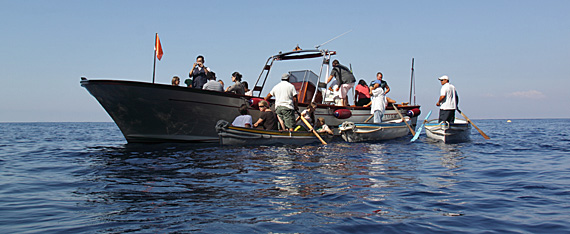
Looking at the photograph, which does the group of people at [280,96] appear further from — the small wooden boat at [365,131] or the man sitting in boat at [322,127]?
the small wooden boat at [365,131]

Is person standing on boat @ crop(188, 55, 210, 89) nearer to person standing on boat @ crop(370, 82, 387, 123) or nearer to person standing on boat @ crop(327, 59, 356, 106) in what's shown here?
person standing on boat @ crop(327, 59, 356, 106)

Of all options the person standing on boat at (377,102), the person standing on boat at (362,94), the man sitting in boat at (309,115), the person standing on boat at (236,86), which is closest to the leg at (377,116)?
the person standing on boat at (377,102)

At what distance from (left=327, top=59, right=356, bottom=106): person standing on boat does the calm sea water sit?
7388 mm

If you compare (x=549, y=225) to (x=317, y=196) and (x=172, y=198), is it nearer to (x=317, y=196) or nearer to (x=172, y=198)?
(x=317, y=196)

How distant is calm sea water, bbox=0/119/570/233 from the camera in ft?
11.7

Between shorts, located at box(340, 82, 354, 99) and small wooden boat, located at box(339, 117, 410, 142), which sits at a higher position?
shorts, located at box(340, 82, 354, 99)

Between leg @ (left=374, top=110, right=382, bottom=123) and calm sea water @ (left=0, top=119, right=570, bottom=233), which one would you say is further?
leg @ (left=374, top=110, right=382, bottom=123)

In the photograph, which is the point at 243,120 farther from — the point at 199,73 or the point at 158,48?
the point at 158,48

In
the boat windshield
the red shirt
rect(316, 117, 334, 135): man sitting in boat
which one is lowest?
rect(316, 117, 334, 135): man sitting in boat

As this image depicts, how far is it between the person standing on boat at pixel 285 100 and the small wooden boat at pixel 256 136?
0.46 meters

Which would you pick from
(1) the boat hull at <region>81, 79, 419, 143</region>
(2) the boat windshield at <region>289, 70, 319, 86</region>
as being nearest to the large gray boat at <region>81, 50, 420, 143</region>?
(1) the boat hull at <region>81, 79, 419, 143</region>

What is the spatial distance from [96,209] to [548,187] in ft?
18.3

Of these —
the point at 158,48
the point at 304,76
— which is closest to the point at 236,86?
the point at 158,48

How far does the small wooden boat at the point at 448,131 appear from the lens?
42.3 ft
